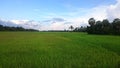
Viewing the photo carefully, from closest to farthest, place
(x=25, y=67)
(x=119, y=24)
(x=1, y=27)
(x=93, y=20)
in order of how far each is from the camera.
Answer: (x=25, y=67) → (x=119, y=24) → (x=93, y=20) → (x=1, y=27)

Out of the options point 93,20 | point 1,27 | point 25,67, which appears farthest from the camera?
point 1,27

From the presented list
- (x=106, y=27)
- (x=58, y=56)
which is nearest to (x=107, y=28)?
(x=106, y=27)

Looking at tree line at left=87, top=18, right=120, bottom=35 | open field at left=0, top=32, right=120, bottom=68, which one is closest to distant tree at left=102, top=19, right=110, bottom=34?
tree line at left=87, top=18, right=120, bottom=35

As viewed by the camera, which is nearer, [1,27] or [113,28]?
[113,28]

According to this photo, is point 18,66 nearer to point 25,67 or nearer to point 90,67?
point 25,67

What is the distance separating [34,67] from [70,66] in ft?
5.82

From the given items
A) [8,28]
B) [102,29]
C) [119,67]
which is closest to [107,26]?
[102,29]

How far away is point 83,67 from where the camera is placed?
9.62 meters

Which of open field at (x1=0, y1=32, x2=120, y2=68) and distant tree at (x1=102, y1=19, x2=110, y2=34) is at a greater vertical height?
distant tree at (x1=102, y1=19, x2=110, y2=34)

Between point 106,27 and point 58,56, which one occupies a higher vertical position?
point 106,27

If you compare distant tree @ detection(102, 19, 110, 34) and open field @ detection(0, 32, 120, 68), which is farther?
distant tree @ detection(102, 19, 110, 34)

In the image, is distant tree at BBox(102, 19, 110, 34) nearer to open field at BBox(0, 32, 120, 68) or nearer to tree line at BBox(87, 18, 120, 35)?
tree line at BBox(87, 18, 120, 35)

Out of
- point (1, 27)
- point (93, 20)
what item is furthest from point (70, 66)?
point (1, 27)

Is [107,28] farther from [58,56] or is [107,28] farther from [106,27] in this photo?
[58,56]
